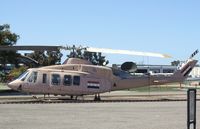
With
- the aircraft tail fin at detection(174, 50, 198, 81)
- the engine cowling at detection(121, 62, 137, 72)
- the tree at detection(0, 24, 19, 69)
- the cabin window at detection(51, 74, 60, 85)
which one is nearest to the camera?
the cabin window at detection(51, 74, 60, 85)

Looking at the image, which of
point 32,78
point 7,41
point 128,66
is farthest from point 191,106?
point 7,41

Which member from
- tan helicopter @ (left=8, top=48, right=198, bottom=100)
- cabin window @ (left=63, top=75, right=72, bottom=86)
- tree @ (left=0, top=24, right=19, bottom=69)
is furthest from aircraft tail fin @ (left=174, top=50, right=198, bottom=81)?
tree @ (left=0, top=24, right=19, bottom=69)

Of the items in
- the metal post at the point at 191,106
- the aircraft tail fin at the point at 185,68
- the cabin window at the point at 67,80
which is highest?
the aircraft tail fin at the point at 185,68

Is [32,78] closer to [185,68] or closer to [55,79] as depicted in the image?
[55,79]

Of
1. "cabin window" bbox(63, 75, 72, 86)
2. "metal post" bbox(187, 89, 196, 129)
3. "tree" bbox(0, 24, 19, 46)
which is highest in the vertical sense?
"tree" bbox(0, 24, 19, 46)

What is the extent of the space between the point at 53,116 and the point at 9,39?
1305 inches

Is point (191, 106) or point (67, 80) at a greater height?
point (67, 80)

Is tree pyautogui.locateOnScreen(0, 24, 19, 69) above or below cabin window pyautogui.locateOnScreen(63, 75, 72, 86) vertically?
above

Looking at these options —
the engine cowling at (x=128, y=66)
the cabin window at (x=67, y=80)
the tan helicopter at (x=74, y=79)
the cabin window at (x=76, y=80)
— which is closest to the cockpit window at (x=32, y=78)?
the tan helicopter at (x=74, y=79)

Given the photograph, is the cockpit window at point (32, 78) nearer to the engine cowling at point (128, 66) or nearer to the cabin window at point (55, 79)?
the cabin window at point (55, 79)

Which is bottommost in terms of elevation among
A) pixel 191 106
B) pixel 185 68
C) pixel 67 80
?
pixel 191 106

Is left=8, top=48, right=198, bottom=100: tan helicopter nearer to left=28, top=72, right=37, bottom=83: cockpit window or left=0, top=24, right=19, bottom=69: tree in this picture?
left=28, top=72, right=37, bottom=83: cockpit window

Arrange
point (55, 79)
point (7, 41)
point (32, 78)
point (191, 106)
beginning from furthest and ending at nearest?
point (7, 41)
point (55, 79)
point (32, 78)
point (191, 106)

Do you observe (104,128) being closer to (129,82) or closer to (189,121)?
(189,121)
